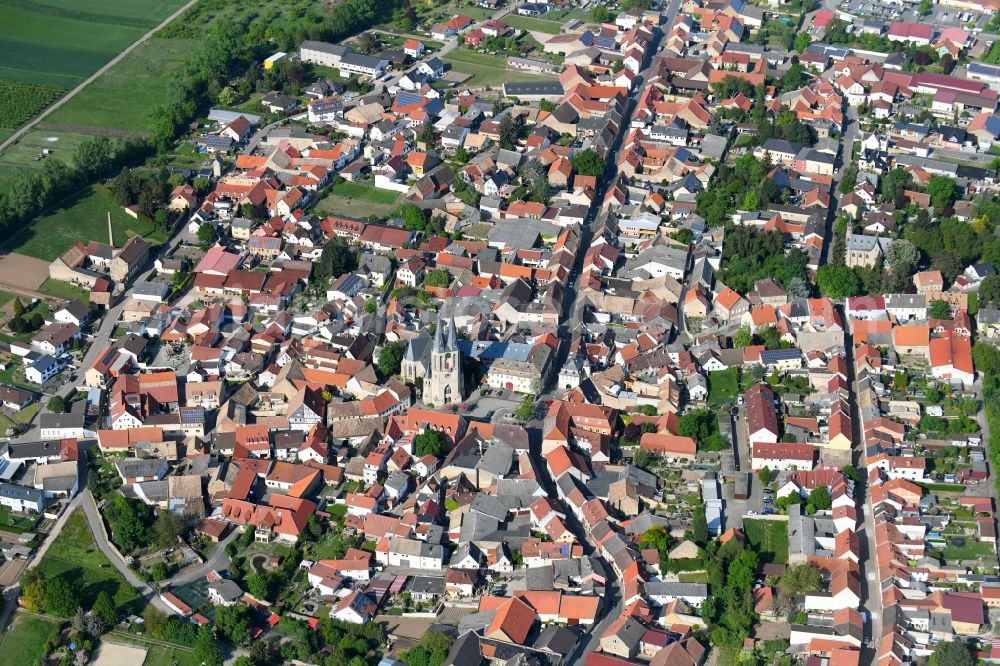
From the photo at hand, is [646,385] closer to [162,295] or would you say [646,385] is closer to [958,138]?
[162,295]

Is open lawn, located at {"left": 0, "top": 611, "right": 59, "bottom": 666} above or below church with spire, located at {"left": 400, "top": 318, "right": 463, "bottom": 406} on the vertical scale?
below

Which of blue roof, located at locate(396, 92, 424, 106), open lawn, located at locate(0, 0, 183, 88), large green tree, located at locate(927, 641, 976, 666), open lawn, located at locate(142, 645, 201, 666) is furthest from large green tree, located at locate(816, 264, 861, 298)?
open lawn, located at locate(0, 0, 183, 88)

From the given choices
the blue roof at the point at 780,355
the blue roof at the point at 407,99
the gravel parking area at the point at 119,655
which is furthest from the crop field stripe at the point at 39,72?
the gravel parking area at the point at 119,655

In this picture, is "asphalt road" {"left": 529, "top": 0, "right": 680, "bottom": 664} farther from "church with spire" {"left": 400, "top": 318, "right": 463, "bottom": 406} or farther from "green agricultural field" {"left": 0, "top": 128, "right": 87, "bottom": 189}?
"green agricultural field" {"left": 0, "top": 128, "right": 87, "bottom": 189}

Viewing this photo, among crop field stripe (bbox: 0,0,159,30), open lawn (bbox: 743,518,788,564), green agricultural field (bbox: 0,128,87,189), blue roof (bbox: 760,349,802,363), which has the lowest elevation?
crop field stripe (bbox: 0,0,159,30)

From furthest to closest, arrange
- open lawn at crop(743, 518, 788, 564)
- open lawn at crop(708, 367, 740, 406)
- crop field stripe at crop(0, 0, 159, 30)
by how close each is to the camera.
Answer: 1. crop field stripe at crop(0, 0, 159, 30)
2. open lawn at crop(708, 367, 740, 406)
3. open lawn at crop(743, 518, 788, 564)

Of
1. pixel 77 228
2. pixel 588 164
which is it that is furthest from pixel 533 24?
pixel 77 228

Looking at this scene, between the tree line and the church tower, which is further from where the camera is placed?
the tree line
